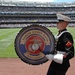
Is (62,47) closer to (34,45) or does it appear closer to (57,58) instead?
(57,58)

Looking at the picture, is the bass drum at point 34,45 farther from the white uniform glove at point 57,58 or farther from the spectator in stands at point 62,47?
the spectator in stands at point 62,47

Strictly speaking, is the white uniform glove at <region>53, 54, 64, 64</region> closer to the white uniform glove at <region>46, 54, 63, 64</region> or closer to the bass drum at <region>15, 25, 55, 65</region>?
the white uniform glove at <region>46, 54, 63, 64</region>

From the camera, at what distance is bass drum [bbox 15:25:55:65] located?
150 inches

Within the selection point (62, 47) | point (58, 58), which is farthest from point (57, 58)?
point (62, 47)

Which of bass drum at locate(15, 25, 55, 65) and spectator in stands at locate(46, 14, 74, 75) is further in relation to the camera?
spectator in stands at locate(46, 14, 74, 75)

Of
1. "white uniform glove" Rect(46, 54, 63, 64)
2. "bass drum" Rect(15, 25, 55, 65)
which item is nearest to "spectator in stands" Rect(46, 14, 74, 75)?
"white uniform glove" Rect(46, 54, 63, 64)

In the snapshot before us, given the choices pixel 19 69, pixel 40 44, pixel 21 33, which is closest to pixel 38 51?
pixel 40 44

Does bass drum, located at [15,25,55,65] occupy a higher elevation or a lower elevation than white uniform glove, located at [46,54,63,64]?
higher

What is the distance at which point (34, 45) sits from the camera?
151 inches

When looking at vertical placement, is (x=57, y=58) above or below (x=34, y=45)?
below

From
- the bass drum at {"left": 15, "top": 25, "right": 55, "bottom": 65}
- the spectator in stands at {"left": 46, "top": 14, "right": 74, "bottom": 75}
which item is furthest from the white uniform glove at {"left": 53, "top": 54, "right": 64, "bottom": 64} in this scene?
the bass drum at {"left": 15, "top": 25, "right": 55, "bottom": 65}

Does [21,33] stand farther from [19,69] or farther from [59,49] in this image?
[19,69]

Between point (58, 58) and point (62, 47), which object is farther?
point (62, 47)

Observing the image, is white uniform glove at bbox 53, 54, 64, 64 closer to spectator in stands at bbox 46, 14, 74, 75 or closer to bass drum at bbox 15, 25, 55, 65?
spectator in stands at bbox 46, 14, 74, 75
